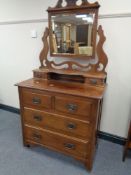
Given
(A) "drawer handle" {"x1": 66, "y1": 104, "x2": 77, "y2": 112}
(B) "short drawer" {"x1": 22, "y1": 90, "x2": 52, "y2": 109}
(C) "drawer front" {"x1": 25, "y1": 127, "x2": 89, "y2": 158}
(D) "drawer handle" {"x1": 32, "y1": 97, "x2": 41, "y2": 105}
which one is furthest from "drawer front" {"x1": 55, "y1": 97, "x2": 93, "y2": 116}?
(C) "drawer front" {"x1": 25, "y1": 127, "x2": 89, "y2": 158}

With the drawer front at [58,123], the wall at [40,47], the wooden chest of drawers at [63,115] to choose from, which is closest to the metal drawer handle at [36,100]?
the wooden chest of drawers at [63,115]

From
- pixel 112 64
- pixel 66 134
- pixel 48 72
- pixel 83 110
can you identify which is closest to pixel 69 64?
pixel 48 72

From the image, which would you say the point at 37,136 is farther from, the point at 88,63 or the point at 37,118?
the point at 88,63

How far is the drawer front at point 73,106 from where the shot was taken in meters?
1.35

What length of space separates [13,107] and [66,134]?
1.49 meters

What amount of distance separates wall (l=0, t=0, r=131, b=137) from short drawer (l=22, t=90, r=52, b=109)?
73 centimetres

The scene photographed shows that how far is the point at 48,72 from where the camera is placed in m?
1.75

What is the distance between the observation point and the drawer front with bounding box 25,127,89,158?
4.96 ft

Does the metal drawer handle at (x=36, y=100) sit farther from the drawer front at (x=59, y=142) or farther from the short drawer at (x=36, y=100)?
the drawer front at (x=59, y=142)

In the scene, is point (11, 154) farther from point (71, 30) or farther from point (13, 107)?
point (71, 30)

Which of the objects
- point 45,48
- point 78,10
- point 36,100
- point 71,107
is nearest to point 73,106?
point 71,107

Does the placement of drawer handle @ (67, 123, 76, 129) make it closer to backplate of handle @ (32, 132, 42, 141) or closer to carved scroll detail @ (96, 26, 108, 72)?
backplate of handle @ (32, 132, 42, 141)

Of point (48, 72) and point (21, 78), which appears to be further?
point (21, 78)

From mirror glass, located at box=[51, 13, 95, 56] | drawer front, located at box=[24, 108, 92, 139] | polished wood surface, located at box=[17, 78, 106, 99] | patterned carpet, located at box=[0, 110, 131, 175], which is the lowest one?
patterned carpet, located at box=[0, 110, 131, 175]
